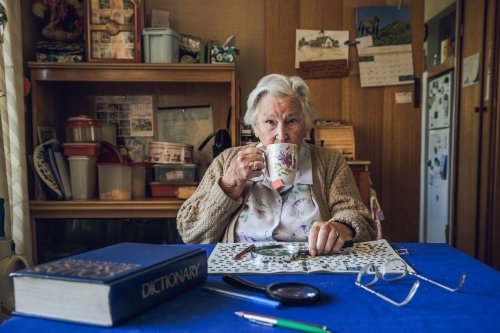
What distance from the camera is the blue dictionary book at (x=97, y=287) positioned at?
0.55 meters

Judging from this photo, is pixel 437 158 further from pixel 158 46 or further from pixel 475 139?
pixel 158 46

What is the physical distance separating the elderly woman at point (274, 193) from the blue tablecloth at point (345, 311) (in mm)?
402

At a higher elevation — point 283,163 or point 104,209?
point 283,163

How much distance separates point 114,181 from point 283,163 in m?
1.15

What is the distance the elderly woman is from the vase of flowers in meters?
1.14

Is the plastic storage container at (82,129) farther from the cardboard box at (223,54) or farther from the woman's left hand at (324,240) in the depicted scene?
the woman's left hand at (324,240)

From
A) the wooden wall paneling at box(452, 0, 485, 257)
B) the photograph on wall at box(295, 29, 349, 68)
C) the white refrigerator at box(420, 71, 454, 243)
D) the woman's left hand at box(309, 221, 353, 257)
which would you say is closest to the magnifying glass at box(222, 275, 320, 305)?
the woman's left hand at box(309, 221, 353, 257)

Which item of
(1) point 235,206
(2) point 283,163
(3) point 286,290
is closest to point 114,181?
(1) point 235,206

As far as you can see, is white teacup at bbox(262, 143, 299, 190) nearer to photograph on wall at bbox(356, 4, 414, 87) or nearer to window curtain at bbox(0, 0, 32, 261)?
window curtain at bbox(0, 0, 32, 261)

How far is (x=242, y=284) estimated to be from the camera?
71cm

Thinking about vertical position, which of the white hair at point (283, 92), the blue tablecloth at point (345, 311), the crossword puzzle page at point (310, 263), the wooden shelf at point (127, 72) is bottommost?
the crossword puzzle page at point (310, 263)

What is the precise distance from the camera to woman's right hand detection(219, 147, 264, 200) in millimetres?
1210

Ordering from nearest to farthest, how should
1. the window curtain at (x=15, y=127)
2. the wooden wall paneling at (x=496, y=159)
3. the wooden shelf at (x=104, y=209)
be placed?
the window curtain at (x=15, y=127) → the wooden shelf at (x=104, y=209) → the wooden wall paneling at (x=496, y=159)

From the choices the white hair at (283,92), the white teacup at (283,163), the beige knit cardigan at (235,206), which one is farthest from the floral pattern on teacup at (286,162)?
the white hair at (283,92)
